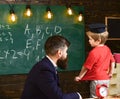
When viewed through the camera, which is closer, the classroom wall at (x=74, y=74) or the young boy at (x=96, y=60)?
the young boy at (x=96, y=60)

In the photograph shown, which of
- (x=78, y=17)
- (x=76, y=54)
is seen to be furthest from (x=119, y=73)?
(x=78, y=17)

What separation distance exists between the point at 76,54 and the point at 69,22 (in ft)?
1.98

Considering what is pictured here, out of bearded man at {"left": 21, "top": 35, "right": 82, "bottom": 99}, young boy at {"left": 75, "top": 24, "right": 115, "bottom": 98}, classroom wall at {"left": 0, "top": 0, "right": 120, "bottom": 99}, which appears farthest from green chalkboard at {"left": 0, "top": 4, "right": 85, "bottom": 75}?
bearded man at {"left": 21, "top": 35, "right": 82, "bottom": 99}

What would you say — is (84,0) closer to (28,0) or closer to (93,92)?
(28,0)

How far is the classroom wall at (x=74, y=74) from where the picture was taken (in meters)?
5.39

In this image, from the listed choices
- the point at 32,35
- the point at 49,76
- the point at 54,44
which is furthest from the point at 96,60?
the point at 32,35

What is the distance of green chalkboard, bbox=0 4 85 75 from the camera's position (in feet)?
17.4

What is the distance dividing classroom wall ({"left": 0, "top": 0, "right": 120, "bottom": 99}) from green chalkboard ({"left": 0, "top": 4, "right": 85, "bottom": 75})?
107 millimetres

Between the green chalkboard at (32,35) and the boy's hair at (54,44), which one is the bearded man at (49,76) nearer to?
the boy's hair at (54,44)

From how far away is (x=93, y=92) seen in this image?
4.06m

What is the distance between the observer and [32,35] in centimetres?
551

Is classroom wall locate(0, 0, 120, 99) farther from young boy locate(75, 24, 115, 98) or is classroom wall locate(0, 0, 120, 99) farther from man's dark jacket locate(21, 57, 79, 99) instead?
man's dark jacket locate(21, 57, 79, 99)

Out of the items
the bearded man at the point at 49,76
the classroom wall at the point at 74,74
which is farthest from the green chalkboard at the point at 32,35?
the bearded man at the point at 49,76

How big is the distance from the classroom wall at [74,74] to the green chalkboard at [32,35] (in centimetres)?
11
